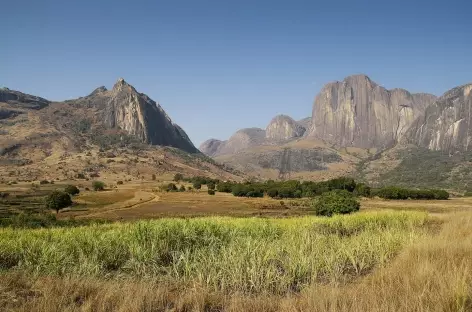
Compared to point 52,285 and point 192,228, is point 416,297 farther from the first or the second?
point 192,228

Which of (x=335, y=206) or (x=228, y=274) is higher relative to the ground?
(x=228, y=274)

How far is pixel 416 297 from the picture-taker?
25.0 feet

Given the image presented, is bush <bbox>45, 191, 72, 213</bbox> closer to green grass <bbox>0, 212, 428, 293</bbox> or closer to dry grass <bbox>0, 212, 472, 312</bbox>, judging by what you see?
green grass <bbox>0, 212, 428, 293</bbox>

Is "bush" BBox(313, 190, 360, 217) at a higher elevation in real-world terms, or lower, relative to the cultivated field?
lower

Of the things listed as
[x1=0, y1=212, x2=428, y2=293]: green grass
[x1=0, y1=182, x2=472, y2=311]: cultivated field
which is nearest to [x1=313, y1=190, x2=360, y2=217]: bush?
[x1=0, y1=182, x2=472, y2=311]: cultivated field

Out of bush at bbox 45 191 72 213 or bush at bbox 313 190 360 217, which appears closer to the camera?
bush at bbox 313 190 360 217

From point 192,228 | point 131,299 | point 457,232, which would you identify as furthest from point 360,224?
point 131,299

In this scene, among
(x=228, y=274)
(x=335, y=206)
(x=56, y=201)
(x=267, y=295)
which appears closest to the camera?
(x=267, y=295)

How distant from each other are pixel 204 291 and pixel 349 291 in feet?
11.5

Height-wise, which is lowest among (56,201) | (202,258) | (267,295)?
(56,201)

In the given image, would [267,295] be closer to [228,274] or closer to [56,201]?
[228,274]

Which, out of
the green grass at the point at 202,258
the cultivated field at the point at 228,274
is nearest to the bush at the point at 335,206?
the cultivated field at the point at 228,274

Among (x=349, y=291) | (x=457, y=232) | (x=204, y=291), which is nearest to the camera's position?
(x=349, y=291)

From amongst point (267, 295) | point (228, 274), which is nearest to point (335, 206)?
point (228, 274)
